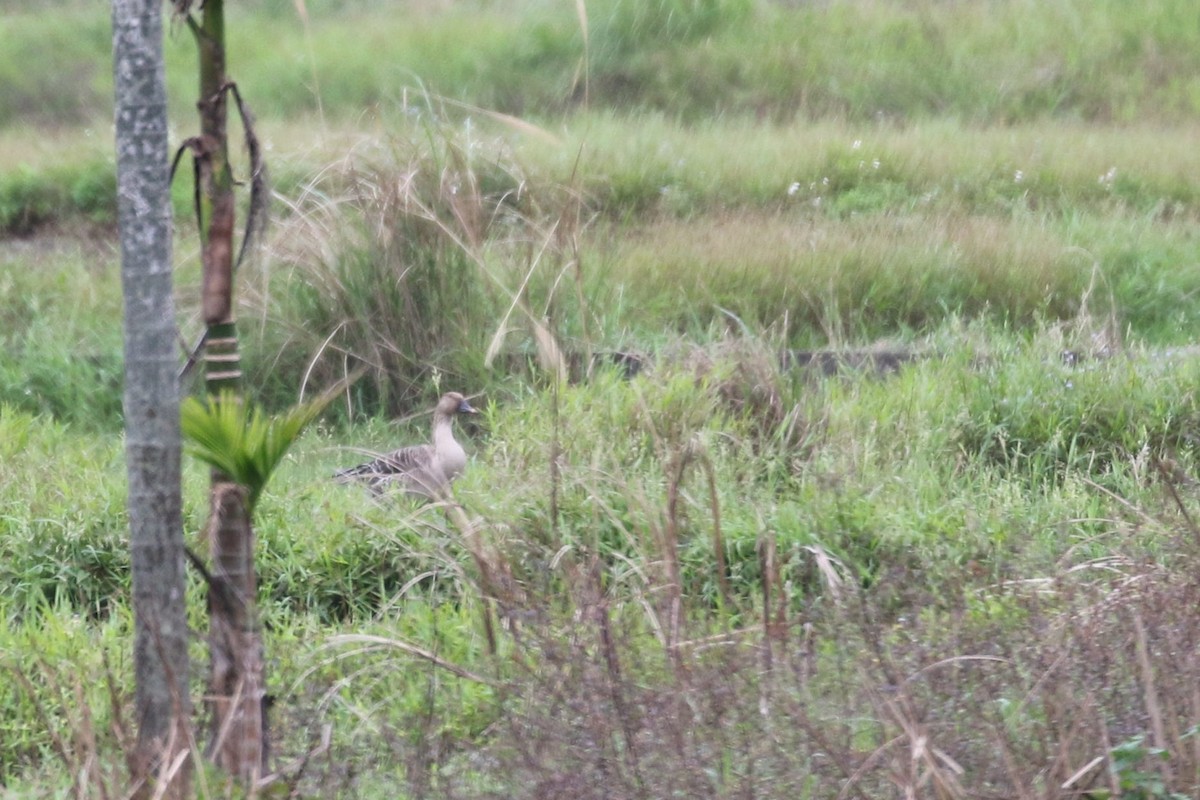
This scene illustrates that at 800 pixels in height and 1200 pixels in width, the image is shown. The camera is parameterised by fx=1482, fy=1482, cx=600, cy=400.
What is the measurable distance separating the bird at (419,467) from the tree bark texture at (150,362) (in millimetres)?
2407

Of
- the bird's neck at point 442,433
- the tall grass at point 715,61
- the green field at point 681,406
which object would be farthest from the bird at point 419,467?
the tall grass at point 715,61

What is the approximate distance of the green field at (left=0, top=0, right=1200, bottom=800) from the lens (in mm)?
2998

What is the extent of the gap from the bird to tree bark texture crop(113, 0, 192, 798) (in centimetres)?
241

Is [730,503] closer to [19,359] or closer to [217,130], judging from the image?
[217,130]

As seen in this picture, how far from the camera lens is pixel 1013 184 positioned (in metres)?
9.81

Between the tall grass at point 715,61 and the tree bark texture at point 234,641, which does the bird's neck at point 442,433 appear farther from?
the tall grass at point 715,61

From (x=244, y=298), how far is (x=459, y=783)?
4.21 m

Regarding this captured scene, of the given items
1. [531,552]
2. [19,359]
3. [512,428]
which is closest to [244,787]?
[531,552]

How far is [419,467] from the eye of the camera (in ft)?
17.6

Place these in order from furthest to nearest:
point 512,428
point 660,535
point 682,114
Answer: point 682,114, point 512,428, point 660,535

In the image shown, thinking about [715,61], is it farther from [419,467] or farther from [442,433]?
[419,467]

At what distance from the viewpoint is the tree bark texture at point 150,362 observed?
8.57 ft

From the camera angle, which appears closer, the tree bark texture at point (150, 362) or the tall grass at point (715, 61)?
the tree bark texture at point (150, 362)

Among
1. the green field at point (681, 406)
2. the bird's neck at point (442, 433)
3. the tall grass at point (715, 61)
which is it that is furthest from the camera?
the tall grass at point (715, 61)
